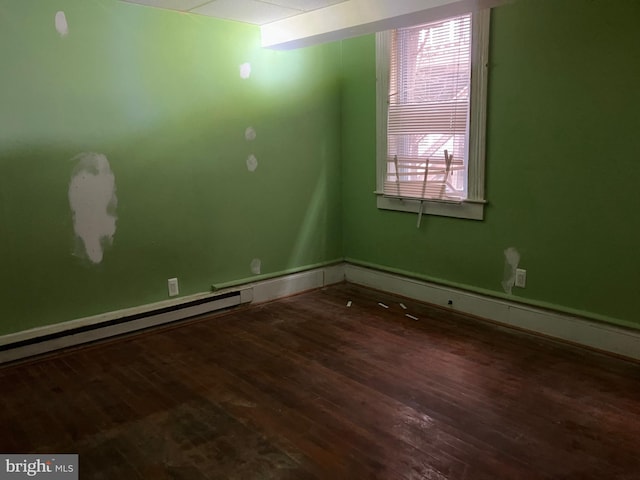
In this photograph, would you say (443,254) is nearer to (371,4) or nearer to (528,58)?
(528,58)

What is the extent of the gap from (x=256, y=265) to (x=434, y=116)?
6.13ft

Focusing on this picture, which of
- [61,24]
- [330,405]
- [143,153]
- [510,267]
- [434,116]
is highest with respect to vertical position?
[61,24]

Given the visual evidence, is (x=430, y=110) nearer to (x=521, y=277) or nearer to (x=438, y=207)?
(x=438, y=207)

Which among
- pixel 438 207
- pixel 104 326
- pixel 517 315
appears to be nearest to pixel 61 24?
pixel 104 326

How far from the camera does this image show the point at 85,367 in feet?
10.1

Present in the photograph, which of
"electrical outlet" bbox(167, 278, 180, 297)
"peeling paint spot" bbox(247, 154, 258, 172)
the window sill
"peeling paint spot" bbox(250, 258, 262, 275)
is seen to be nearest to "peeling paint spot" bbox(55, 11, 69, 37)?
"peeling paint spot" bbox(247, 154, 258, 172)

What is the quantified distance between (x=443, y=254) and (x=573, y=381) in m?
1.47

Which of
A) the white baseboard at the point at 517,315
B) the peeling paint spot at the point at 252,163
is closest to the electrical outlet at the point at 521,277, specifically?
the white baseboard at the point at 517,315

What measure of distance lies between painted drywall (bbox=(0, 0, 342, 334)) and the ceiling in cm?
11

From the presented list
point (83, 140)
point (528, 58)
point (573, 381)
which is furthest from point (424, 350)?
point (83, 140)

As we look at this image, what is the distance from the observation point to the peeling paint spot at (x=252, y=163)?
4.09 meters

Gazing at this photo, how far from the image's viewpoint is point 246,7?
3.39 metres

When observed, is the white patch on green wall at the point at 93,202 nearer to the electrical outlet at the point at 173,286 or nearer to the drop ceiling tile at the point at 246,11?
the electrical outlet at the point at 173,286

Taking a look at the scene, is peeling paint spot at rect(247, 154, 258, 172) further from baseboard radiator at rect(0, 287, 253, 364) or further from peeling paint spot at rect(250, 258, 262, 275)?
baseboard radiator at rect(0, 287, 253, 364)
